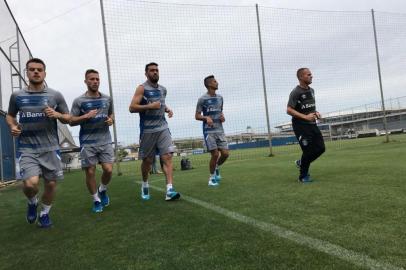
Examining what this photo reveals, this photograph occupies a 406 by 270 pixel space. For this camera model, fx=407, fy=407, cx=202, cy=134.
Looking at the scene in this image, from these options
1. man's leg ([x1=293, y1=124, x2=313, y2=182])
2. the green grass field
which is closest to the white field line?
the green grass field

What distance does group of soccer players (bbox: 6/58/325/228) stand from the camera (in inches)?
185

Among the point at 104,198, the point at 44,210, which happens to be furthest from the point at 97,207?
the point at 44,210

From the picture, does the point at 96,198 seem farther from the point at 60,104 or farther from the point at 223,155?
the point at 223,155

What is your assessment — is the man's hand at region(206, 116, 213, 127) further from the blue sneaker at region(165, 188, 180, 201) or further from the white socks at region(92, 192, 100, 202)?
the white socks at region(92, 192, 100, 202)

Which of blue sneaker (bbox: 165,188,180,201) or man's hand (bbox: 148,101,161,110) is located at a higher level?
man's hand (bbox: 148,101,161,110)

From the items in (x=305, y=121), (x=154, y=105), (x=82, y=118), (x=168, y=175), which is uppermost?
(x=154, y=105)

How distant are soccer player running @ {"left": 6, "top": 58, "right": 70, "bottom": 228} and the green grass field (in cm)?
48

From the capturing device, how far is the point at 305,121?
21.8 feet

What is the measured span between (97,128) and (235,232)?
2938 millimetres

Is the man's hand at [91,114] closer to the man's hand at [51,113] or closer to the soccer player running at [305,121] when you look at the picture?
the man's hand at [51,113]

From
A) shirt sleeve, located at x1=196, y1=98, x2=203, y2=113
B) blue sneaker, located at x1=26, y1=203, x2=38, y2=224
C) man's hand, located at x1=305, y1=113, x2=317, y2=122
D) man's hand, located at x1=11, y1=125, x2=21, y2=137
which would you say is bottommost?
blue sneaker, located at x1=26, y1=203, x2=38, y2=224

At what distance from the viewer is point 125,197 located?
675 cm

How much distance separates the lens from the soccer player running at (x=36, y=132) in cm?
465

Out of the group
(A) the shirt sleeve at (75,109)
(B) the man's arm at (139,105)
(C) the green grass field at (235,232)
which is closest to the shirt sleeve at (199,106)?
(B) the man's arm at (139,105)
